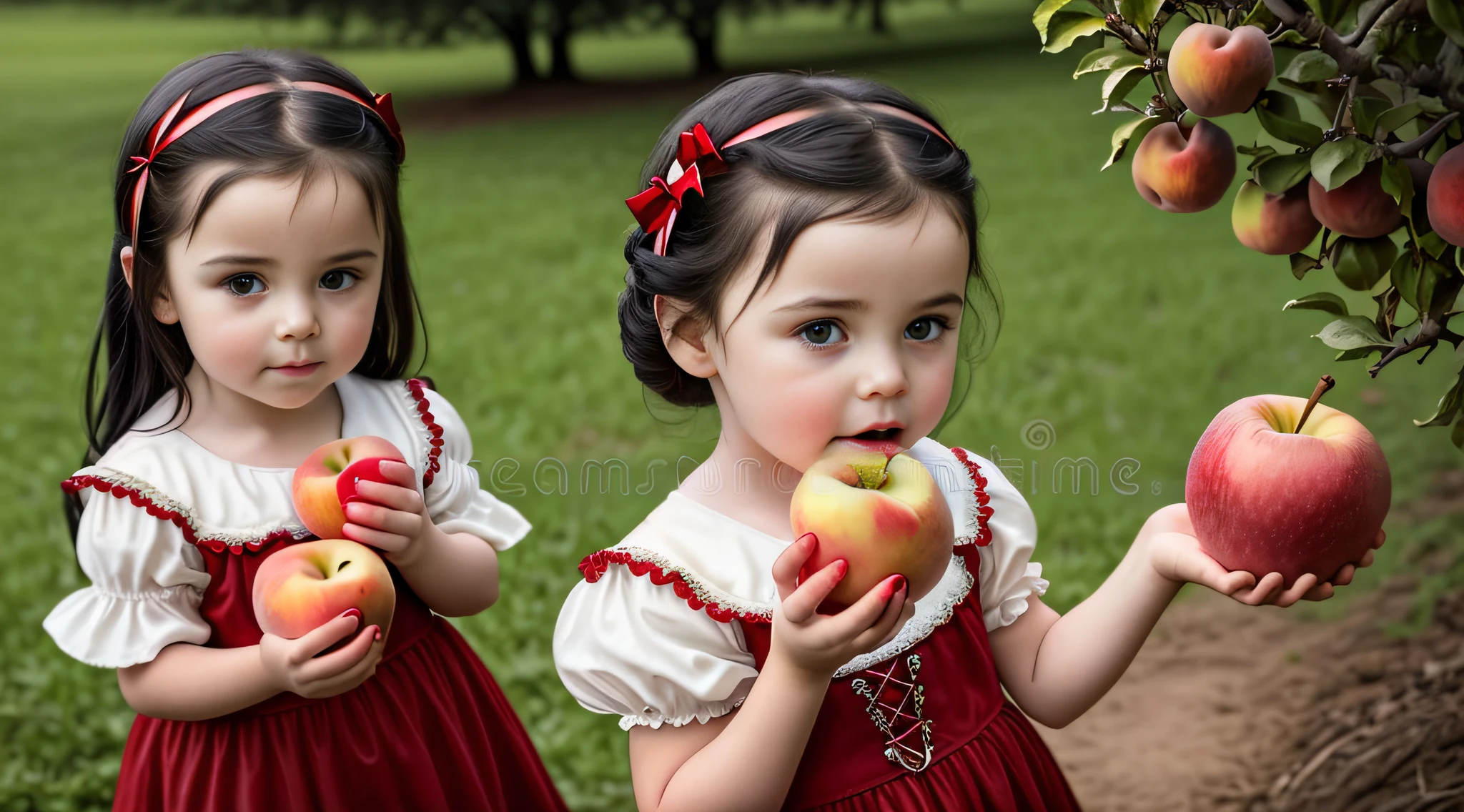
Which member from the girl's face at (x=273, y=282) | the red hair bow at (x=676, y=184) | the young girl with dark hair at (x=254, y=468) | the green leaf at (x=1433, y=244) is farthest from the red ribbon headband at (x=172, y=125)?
the green leaf at (x=1433, y=244)

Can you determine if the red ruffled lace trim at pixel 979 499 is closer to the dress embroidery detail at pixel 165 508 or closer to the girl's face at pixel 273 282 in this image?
the girl's face at pixel 273 282

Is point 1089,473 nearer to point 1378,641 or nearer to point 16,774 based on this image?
point 1378,641

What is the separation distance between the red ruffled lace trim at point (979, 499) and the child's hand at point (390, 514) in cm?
83

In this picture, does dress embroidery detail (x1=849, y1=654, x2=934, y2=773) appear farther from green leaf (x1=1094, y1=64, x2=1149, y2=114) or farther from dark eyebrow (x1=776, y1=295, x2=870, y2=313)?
green leaf (x1=1094, y1=64, x2=1149, y2=114)

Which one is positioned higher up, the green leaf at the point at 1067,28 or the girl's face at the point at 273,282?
the green leaf at the point at 1067,28

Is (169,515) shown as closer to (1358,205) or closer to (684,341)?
(684,341)

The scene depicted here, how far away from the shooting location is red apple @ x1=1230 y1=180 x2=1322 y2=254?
178cm

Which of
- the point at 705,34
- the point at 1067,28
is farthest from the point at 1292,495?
the point at 705,34

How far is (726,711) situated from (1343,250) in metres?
1.04

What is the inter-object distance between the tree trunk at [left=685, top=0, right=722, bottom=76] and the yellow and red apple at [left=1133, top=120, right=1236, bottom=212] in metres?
15.4

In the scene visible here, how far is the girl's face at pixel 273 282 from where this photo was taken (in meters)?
1.92

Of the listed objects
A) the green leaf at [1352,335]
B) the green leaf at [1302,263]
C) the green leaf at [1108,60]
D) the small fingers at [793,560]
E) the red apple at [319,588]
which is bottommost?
the red apple at [319,588]

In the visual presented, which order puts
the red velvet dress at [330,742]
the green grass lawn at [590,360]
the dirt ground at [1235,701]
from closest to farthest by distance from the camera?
1. the red velvet dress at [330,742]
2. the dirt ground at [1235,701]
3. the green grass lawn at [590,360]

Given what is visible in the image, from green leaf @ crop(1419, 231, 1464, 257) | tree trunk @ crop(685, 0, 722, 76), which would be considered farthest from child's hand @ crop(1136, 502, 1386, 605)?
tree trunk @ crop(685, 0, 722, 76)
